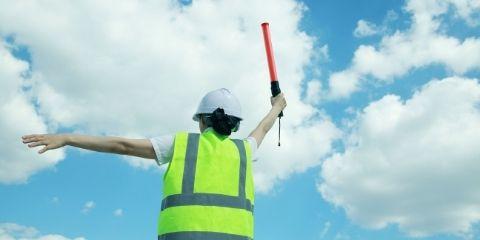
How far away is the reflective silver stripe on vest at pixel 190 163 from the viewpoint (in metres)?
6.49

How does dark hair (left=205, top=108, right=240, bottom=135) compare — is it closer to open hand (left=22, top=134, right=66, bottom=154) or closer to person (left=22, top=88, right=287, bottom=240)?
person (left=22, top=88, right=287, bottom=240)

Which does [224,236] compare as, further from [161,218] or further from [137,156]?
[137,156]

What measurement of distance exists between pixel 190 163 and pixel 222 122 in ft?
2.11

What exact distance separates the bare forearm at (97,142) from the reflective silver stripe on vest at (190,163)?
2.25 feet

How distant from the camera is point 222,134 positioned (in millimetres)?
6941

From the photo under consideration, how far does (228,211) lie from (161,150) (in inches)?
37.6

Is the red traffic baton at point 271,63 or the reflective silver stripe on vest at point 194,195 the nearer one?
the reflective silver stripe on vest at point 194,195

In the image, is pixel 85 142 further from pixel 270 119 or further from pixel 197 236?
pixel 270 119

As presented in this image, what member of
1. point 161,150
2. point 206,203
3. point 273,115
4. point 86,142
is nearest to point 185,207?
point 206,203

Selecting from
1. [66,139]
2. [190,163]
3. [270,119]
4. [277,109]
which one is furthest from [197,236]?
[277,109]

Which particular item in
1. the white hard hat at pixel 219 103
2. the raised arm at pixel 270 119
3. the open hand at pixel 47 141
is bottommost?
the open hand at pixel 47 141

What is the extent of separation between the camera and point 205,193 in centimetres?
649

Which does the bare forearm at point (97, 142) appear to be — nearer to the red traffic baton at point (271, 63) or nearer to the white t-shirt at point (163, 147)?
the white t-shirt at point (163, 147)

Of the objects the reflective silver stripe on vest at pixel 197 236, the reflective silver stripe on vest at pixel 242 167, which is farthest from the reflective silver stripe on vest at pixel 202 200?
the reflective silver stripe on vest at pixel 197 236
